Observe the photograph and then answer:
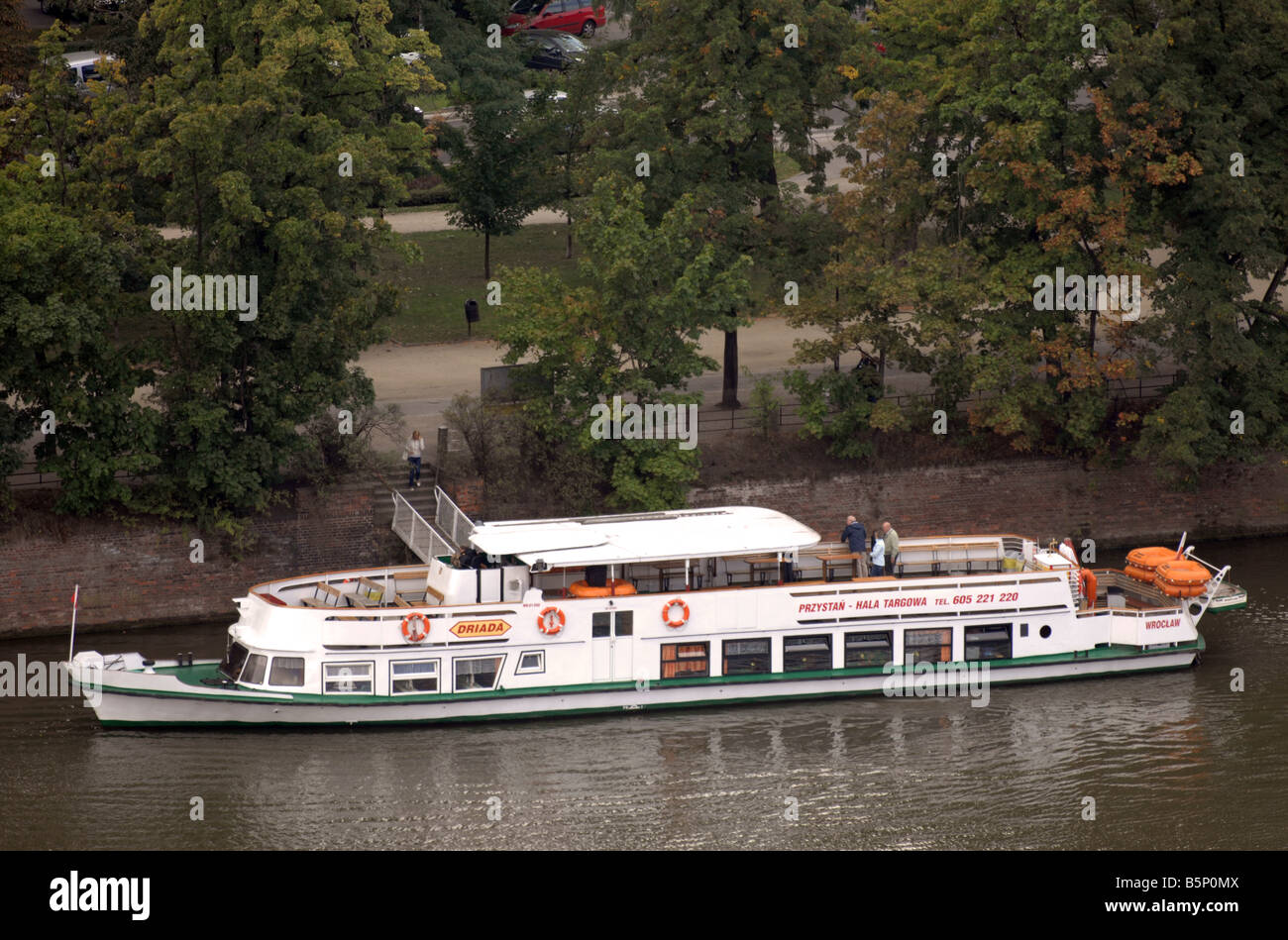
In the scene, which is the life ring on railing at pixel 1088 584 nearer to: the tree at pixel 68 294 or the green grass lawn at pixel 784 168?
the tree at pixel 68 294

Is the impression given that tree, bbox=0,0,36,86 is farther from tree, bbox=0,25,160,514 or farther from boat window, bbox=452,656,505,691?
boat window, bbox=452,656,505,691

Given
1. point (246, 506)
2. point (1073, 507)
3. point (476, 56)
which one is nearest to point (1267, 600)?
point (1073, 507)

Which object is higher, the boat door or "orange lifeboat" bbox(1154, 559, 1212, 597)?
"orange lifeboat" bbox(1154, 559, 1212, 597)

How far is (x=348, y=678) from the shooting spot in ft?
143

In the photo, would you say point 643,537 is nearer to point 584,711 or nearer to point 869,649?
point 584,711

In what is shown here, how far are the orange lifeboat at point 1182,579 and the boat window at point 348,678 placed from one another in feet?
62.7

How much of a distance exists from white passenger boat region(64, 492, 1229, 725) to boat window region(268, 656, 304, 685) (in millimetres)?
30

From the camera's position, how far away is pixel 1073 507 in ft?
190

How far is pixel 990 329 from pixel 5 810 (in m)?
29.0

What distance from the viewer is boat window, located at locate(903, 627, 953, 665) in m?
46.4

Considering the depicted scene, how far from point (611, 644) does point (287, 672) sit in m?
7.16

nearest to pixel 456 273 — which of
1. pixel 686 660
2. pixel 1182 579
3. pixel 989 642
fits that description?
pixel 686 660

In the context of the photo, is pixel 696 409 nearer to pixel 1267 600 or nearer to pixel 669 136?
pixel 669 136

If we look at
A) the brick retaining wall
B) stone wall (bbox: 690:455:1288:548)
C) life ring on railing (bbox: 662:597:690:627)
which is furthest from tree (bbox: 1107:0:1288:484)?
life ring on railing (bbox: 662:597:690:627)
